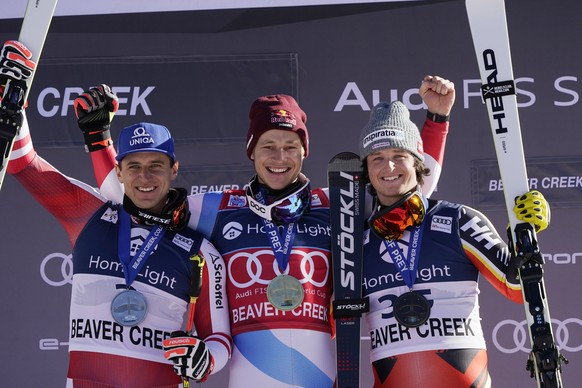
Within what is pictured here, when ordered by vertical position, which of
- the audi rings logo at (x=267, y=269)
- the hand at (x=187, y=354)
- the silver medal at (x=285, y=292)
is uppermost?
the audi rings logo at (x=267, y=269)

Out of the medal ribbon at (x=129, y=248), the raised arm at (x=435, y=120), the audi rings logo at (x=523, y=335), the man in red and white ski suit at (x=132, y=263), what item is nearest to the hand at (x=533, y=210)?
the raised arm at (x=435, y=120)

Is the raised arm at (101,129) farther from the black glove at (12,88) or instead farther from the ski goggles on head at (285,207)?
the ski goggles on head at (285,207)

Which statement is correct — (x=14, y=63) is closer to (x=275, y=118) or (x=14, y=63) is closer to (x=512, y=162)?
(x=275, y=118)

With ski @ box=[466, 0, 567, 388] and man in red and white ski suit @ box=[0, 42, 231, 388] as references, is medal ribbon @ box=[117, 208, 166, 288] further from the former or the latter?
ski @ box=[466, 0, 567, 388]

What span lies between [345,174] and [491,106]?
0.61m

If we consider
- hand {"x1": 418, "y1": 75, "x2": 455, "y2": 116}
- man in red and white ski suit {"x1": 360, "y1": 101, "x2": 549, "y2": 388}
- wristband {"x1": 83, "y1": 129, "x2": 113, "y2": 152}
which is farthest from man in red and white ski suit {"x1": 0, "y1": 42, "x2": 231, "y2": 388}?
hand {"x1": 418, "y1": 75, "x2": 455, "y2": 116}

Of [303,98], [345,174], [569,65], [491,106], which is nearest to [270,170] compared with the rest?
[345,174]

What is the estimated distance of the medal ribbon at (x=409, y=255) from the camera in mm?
3209

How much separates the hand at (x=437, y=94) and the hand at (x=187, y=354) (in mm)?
1340

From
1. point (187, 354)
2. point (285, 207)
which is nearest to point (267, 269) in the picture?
point (285, 207)

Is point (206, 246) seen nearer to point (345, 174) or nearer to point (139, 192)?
point (139, 192)

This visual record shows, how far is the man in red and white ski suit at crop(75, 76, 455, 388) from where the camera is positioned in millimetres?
3232

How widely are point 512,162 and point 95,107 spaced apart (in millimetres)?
1593

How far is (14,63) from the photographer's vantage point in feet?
10.6
